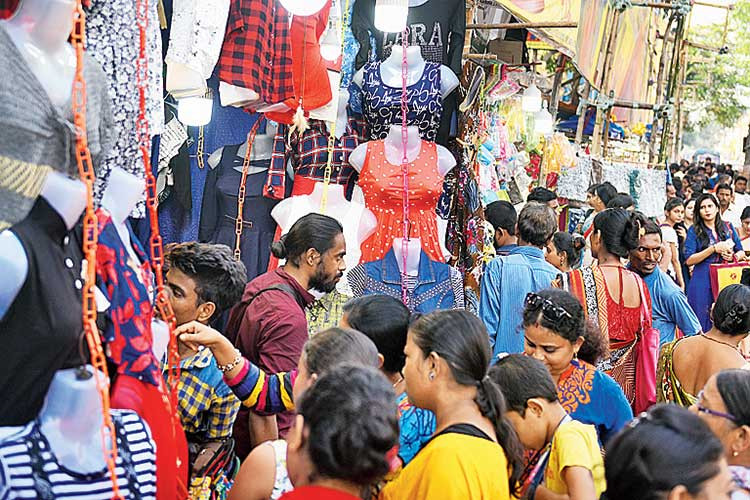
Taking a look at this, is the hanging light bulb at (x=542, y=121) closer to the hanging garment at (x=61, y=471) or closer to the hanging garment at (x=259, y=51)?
the hanging garment at (x=259, y=51)

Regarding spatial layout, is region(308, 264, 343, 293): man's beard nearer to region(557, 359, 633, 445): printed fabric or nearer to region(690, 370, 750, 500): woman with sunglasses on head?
region(557, 359, 633, 445): printed fabric

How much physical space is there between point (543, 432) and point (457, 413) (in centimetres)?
59

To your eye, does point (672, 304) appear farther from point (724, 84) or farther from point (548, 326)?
point (724, 84)

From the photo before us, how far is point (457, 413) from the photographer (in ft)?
7.80

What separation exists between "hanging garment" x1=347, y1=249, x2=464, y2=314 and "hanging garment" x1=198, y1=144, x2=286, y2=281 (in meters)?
0.57

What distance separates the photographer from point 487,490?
2.20m

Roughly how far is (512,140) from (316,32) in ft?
21.3

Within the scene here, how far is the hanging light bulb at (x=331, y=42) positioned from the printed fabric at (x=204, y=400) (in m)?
1.70

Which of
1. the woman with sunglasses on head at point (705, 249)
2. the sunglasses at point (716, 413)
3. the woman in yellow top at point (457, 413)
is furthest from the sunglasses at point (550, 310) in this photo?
the woman with sunglasses on head at point (705, 249)

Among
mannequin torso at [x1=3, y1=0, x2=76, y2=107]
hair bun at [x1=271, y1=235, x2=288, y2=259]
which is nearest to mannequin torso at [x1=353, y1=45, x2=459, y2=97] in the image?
hair bun at [x1=271, y1=235, x2=288, y2=259]

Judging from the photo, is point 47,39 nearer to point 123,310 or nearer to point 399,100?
point 123,310

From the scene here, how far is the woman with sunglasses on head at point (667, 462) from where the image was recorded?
5.91 ft

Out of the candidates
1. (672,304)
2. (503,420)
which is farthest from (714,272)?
(503,420)

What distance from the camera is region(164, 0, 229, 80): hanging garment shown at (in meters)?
3.33
